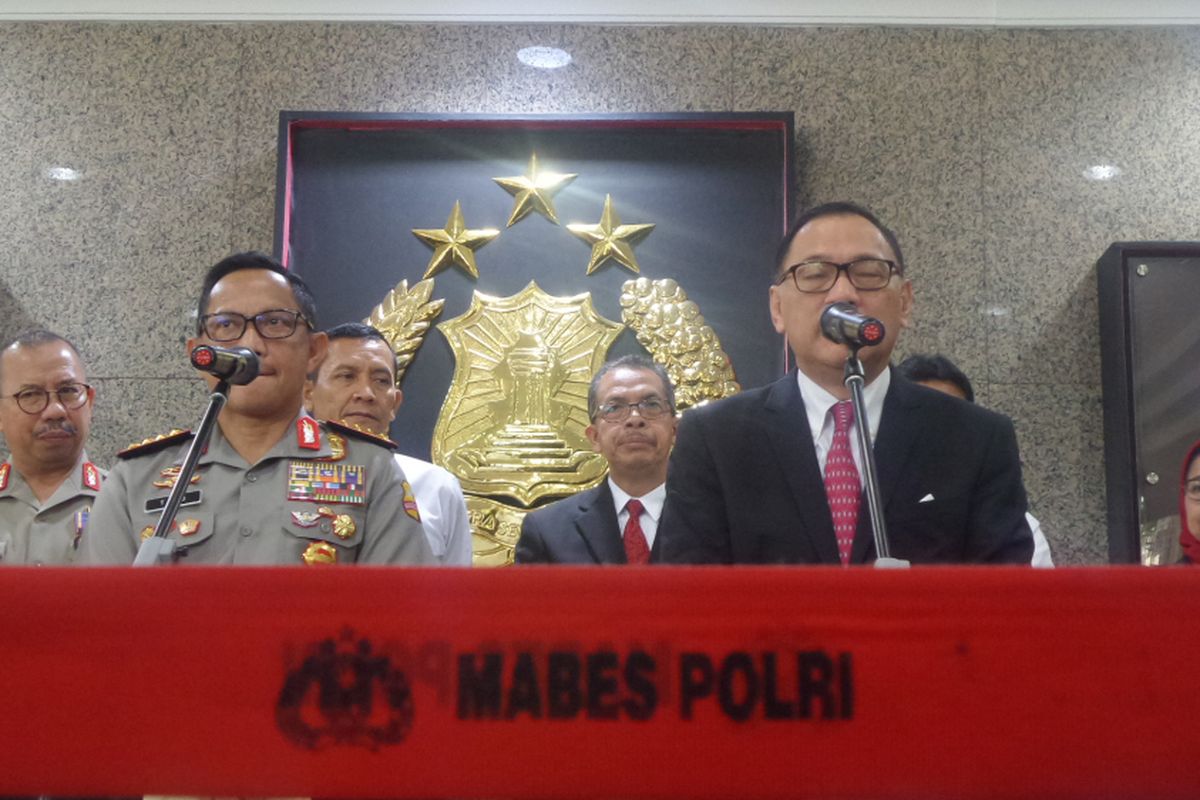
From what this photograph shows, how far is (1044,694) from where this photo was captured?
1.08 meters

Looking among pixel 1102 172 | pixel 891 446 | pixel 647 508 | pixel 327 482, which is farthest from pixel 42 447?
pixel 1102 172

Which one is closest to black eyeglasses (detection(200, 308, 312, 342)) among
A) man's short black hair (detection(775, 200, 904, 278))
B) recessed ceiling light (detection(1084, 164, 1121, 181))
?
man's short black hair (detection(775, 200, 904, 278))

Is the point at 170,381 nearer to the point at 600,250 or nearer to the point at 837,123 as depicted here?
the point at 600,250

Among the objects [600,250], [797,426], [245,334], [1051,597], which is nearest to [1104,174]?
[600,250]

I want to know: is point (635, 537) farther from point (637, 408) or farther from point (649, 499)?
point (637, 408)

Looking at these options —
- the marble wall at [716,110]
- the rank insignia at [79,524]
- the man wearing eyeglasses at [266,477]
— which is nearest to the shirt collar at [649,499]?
the man wearing eyeglasses at [266,477]

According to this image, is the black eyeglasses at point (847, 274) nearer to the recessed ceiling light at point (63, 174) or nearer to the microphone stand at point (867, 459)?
the microphone stand at point (867, 459)

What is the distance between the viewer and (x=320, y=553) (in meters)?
2.09

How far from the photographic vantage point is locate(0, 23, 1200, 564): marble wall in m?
3.71

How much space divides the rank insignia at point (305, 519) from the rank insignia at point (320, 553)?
38mm

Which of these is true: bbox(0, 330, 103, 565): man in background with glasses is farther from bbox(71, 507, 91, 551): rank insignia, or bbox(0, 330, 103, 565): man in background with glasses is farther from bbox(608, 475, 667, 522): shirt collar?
bbox(608, 475, 667, 522): shirt collar

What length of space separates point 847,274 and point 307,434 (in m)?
0.96

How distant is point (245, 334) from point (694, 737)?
139 cm

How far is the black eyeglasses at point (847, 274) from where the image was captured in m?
2.01
